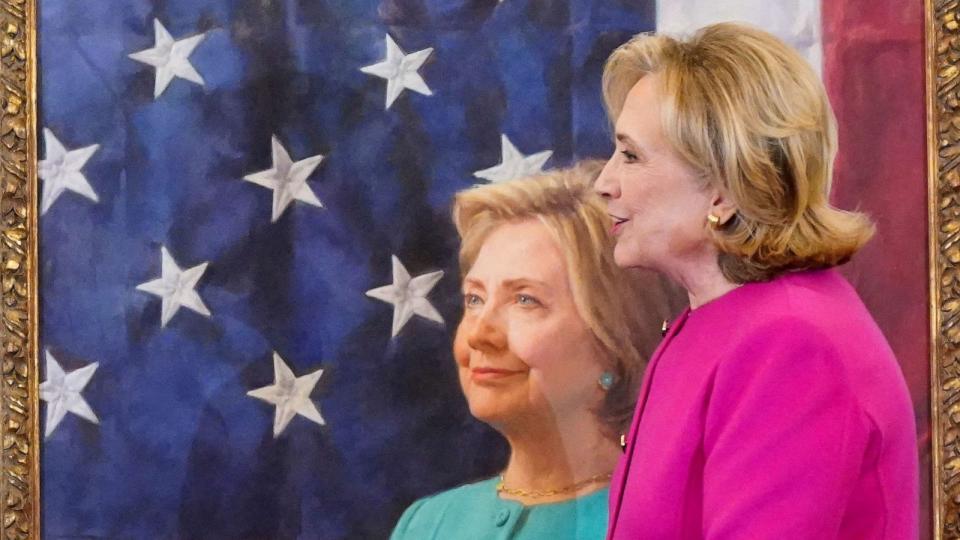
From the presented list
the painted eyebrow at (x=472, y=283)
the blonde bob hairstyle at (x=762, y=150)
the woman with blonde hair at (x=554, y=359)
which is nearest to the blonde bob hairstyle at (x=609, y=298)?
the woman with blonde hair at (x=554, y=359)

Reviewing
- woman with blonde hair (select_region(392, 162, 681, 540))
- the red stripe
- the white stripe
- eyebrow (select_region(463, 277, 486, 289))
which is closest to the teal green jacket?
woman with blonde hair (select_region(392, 162, 681, 540))

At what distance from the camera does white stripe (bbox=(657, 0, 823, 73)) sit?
77.1 inches

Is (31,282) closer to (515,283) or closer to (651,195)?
(515,283)

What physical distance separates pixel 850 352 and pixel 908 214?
30.5 inches

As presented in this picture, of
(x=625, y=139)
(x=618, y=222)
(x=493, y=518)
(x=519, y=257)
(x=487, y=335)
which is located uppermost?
(x=625, y=139)

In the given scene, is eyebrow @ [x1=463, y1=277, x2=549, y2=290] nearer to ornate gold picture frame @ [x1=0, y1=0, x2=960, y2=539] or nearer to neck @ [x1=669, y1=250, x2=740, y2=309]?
neck @ [x1=669, y1=250, x2=740, y2=309]

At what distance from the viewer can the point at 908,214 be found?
6.51 ft

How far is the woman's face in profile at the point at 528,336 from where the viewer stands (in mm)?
1891

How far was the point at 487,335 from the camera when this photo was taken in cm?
192

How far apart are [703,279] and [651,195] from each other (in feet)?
0.43

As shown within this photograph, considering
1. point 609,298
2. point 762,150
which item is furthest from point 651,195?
point 609,298

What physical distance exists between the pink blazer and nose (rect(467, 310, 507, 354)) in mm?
518

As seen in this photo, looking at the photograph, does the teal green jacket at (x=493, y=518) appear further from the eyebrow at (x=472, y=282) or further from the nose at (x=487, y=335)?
the eyebrow at (x=472, y=282)

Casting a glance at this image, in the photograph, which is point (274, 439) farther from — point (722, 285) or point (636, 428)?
point (722, 285)
